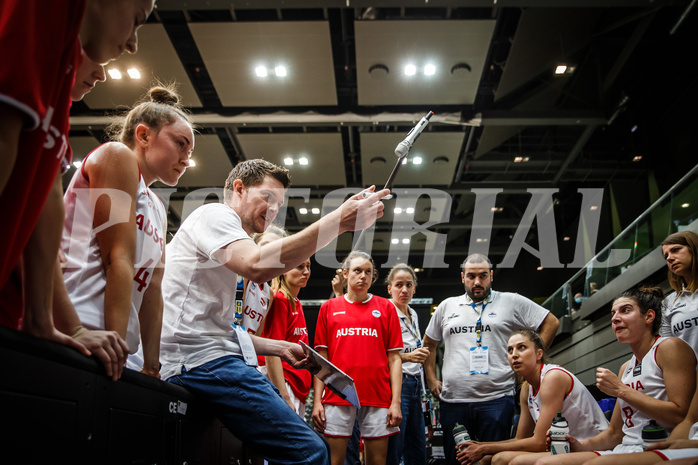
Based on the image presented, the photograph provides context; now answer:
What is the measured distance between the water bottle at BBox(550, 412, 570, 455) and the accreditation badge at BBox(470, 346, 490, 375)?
105cm

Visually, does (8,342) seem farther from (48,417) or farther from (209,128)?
(209,128)

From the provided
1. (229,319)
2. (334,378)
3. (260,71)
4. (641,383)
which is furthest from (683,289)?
(260,71)

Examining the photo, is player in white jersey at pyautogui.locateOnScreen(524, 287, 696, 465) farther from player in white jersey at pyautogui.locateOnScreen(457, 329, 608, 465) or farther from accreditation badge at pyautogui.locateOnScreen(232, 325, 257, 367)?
accreditation badge at pyautogui.locateOnScreen(232, 325, 257, 367)

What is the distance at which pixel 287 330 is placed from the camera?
357 centimetres

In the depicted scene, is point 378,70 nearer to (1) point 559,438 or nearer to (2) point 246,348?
(1) point 559,438

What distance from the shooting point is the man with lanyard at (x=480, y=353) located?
150 inches

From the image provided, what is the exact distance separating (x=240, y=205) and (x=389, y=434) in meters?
2.25

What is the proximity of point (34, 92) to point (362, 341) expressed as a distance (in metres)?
3.23

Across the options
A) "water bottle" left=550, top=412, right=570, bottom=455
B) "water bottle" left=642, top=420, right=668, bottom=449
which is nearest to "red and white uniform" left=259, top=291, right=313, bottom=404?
"water bottle" left=550, top=412, right=570, bottom=455

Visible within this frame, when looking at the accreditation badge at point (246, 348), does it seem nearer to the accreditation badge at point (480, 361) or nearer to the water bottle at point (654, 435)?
the water bottle at point (654, 435)

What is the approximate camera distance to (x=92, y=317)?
4.42 feet

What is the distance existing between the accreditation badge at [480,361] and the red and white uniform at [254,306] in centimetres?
173

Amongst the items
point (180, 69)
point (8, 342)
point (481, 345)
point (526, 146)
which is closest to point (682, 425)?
point (481, 345)

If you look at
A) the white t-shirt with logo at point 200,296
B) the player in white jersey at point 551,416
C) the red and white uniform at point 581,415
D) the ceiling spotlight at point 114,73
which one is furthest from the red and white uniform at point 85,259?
the ceiling spotlight at point 114,73
